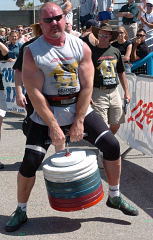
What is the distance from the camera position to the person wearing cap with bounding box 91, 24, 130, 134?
5.98 metres

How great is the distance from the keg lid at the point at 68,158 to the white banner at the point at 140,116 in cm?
213

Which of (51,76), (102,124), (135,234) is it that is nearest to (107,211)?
(135,234)

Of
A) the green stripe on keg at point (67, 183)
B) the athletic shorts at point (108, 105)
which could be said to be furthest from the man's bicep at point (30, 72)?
the athletic shorts at point (108, 105)

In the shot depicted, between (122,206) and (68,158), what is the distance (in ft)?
2.57

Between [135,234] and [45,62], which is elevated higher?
[45,62]

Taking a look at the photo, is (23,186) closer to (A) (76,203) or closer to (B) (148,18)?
(A) (76,203)

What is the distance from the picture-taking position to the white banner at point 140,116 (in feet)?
20.3

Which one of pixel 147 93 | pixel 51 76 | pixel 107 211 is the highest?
pixel 51 76

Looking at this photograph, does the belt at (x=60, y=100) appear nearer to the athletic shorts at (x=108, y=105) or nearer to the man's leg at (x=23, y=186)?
the man's leg at (x=23, y=186)

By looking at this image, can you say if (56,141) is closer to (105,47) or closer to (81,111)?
(81,111)

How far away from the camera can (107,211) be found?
15.6 feet

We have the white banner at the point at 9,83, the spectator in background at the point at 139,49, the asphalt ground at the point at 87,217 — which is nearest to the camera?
the asphalt ground at the point at 87,217

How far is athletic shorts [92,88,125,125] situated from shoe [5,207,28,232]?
6.96ft

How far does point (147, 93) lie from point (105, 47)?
81 cm
